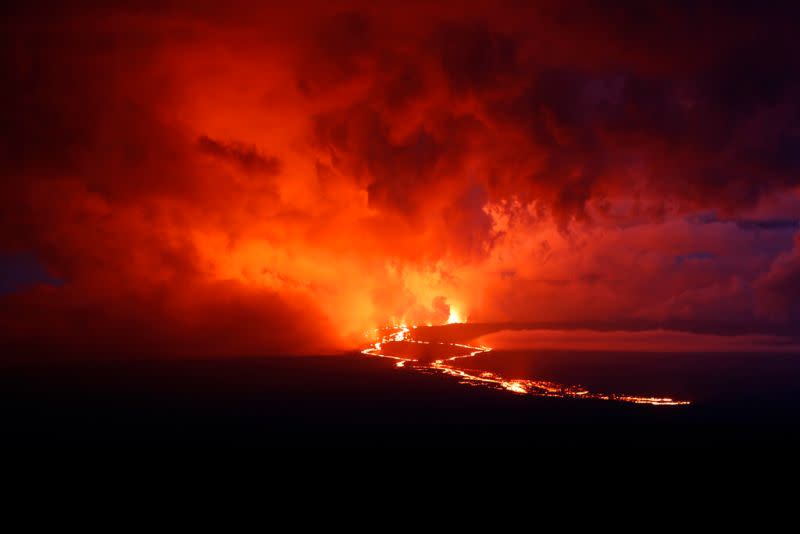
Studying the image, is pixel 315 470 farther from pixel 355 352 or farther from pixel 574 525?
pixel 355 352

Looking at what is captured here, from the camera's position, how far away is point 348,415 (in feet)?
180

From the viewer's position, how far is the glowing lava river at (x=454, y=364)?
221 feet

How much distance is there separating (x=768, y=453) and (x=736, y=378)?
57.5 metres

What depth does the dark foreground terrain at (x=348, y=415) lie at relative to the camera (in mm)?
45344

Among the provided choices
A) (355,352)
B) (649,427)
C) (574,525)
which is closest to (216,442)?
(574,525)

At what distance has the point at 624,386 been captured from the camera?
76.6 metres

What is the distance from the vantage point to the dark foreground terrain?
45.3 m

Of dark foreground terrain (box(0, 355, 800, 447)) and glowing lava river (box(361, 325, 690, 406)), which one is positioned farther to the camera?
glowing lava river (box(361, 325, 690, 406))

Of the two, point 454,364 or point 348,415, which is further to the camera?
point 454,364

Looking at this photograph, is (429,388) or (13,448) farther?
(429,388)

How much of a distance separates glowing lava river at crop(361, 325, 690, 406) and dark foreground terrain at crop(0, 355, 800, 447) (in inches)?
169

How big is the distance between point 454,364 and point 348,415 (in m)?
47.4

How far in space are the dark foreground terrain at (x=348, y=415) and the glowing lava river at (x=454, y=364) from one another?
4.30 metres

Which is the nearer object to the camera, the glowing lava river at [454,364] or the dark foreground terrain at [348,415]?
the dark foreground terrain at [348,415]
